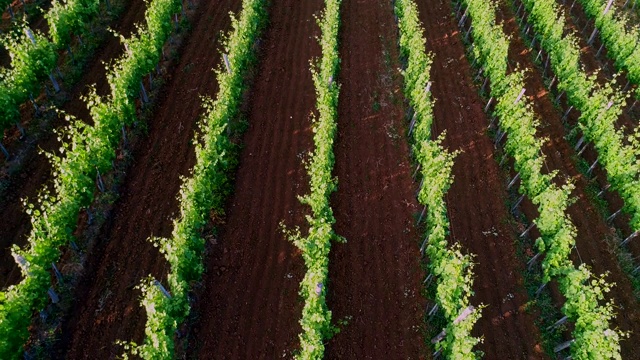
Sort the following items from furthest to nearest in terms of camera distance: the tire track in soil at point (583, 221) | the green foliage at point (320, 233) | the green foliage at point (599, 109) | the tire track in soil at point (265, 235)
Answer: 1. the green foliage at point (599, 109)
2. the tire track in soil at point (583, 221)
3. the tire track in soil at point (265, 235)
4. the green foliage at point (320, 233)

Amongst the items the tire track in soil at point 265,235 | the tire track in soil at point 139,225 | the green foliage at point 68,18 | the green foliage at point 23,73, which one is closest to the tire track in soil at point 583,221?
the tire track in soil at point 265,235

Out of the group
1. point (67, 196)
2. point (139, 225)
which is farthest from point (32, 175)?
point (139, 225)

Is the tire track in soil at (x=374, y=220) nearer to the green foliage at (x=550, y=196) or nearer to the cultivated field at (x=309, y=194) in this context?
the cultivated field at (x=309, y=194)

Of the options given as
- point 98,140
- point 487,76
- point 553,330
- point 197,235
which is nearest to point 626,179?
point 553,330

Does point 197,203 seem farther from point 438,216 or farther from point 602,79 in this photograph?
point 602,79

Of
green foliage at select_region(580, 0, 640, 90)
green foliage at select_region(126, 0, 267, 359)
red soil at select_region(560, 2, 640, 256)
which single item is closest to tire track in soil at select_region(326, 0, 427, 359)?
green foliage at select_region(126, 0, 267, 359)

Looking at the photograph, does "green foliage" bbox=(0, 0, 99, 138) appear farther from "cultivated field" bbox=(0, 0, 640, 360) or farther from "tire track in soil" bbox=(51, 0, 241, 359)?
"tire track in soil" bbox=(51, 0, 241, 359)
